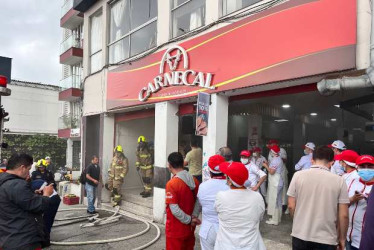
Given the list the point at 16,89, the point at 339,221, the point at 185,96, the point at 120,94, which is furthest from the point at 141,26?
the point at 16,89

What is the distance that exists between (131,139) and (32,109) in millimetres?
22696

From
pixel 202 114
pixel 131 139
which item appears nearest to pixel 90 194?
pixel 131 139

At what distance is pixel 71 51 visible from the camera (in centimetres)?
2191

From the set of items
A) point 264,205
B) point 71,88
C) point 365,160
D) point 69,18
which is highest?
point 69,18

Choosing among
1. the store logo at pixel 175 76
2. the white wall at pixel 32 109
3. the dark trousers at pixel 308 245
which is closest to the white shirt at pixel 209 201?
the dark trousers at pixel 308 245

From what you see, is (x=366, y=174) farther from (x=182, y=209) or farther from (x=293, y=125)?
(x=293, y=125)

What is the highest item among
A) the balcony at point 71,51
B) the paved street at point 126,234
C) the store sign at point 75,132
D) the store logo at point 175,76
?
the balcony at point 71,51

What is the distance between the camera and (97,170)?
9.48 metres

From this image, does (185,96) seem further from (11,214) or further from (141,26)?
(11,214)

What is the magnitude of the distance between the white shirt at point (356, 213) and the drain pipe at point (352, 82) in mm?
1612

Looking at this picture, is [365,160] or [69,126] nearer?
[365,160]

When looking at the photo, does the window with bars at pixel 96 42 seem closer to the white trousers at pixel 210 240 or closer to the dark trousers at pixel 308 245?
the white trousers at pixel 210 240

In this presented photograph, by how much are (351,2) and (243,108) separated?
5.73 m

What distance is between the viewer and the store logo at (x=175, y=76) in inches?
283
